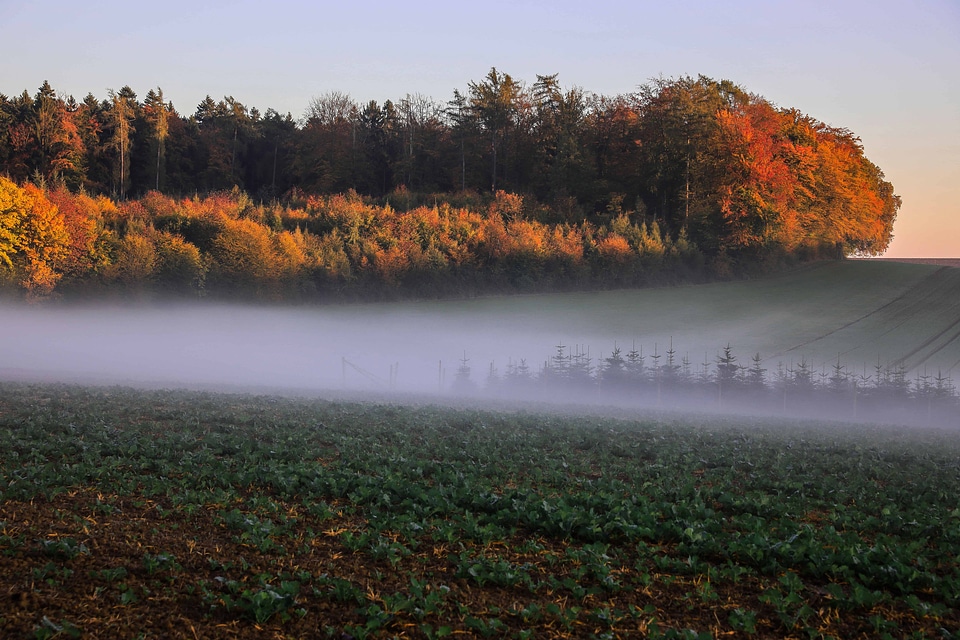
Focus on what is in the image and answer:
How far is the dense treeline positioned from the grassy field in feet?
197

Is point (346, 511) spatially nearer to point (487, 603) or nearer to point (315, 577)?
point (315, 577)

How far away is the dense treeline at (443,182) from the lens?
71.2 meters

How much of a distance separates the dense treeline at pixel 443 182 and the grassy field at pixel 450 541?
6005cm

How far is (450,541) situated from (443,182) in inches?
3760

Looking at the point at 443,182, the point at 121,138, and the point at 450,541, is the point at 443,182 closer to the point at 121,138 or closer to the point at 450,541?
the point at 121,138

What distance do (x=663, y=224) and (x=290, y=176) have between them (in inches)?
2071

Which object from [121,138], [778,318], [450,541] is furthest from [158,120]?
[450,541]

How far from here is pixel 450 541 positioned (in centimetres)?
814

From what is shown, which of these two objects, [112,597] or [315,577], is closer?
[112,597]

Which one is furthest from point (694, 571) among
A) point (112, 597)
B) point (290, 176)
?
point (290, 176)

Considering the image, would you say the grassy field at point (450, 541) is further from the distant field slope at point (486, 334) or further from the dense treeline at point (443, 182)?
the dense treeline at point (443, 182)

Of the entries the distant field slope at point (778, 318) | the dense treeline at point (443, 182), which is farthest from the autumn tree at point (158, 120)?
the distant field slope at point (778, 318)

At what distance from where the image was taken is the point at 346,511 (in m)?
9.44

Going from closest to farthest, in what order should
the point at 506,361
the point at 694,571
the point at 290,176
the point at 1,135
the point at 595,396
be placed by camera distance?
1. the point at 694,571
2. the point at 595,396
3. the point at 506,361
4. the point at 1,135
5. the point at 290,176
